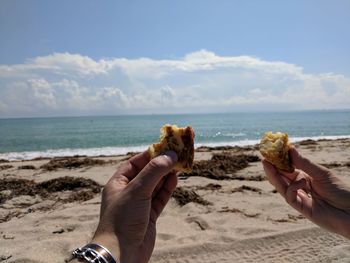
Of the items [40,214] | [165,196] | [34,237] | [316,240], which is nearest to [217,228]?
[316,240]

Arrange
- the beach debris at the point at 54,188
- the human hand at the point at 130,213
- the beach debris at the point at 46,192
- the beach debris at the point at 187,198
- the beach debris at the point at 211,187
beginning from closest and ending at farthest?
the human hand at the point at 130,213 < the beach debris at the point at 187,198 < the beach debris at the point at 46,192 < the beach debris at the point at 54,188 < the beach debris at the point at 211,187

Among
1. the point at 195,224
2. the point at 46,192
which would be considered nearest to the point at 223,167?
the point at 195,224

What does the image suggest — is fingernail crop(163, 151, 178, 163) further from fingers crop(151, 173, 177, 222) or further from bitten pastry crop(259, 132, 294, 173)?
bitten pastry crop(259, 132, 294, 173)

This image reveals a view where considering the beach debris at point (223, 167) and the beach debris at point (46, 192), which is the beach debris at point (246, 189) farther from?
the beach debris at point (46, 192)

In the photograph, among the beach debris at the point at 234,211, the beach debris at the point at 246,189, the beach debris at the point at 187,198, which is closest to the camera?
the beach debris at the point at 234,211

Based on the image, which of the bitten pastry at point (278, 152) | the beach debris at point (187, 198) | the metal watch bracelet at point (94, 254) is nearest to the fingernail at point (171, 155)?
the metal watch bracelet at point (94, 254)

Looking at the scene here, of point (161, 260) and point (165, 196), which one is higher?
point (165, 196)

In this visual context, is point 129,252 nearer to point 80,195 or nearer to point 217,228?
point 217,228
